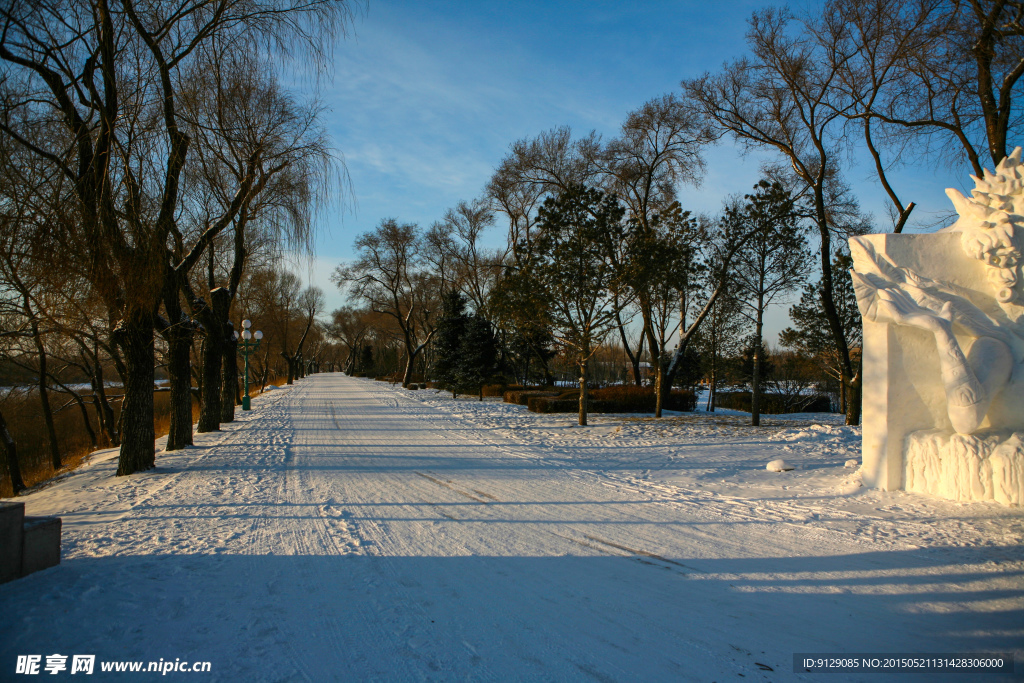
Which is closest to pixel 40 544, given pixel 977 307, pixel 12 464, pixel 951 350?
pixel 951 350

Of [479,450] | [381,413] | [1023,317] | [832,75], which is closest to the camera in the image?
[1023,317]

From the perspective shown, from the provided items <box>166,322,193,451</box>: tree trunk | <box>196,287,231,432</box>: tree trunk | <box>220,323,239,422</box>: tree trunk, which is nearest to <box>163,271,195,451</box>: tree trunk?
<box>166,322,193,451</box>: tree trunk

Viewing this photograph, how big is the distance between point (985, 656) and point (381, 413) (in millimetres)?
19440

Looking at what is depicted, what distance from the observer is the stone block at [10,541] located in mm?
4355

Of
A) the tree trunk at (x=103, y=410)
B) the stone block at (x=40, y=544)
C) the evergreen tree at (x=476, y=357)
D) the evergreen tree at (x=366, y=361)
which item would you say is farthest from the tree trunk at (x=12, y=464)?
the evergreen tree at (x=366, y=361)

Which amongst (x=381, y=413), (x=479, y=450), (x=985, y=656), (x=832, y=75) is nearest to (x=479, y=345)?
(x=381, y=413)

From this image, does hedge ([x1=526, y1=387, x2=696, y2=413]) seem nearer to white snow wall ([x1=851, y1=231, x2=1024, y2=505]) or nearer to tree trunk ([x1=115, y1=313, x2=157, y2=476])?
white snow wall ([x1=851, y1=231, x2=1024, y2=505])

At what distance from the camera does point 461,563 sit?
521cm

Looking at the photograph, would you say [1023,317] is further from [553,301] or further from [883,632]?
[553,301]

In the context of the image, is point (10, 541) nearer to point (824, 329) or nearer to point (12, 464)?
point (12, 464)

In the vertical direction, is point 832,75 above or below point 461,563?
above

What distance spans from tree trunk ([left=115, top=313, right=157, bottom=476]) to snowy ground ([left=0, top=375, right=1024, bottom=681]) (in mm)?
440

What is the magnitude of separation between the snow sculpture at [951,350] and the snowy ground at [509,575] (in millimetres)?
456

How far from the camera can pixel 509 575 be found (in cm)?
492
